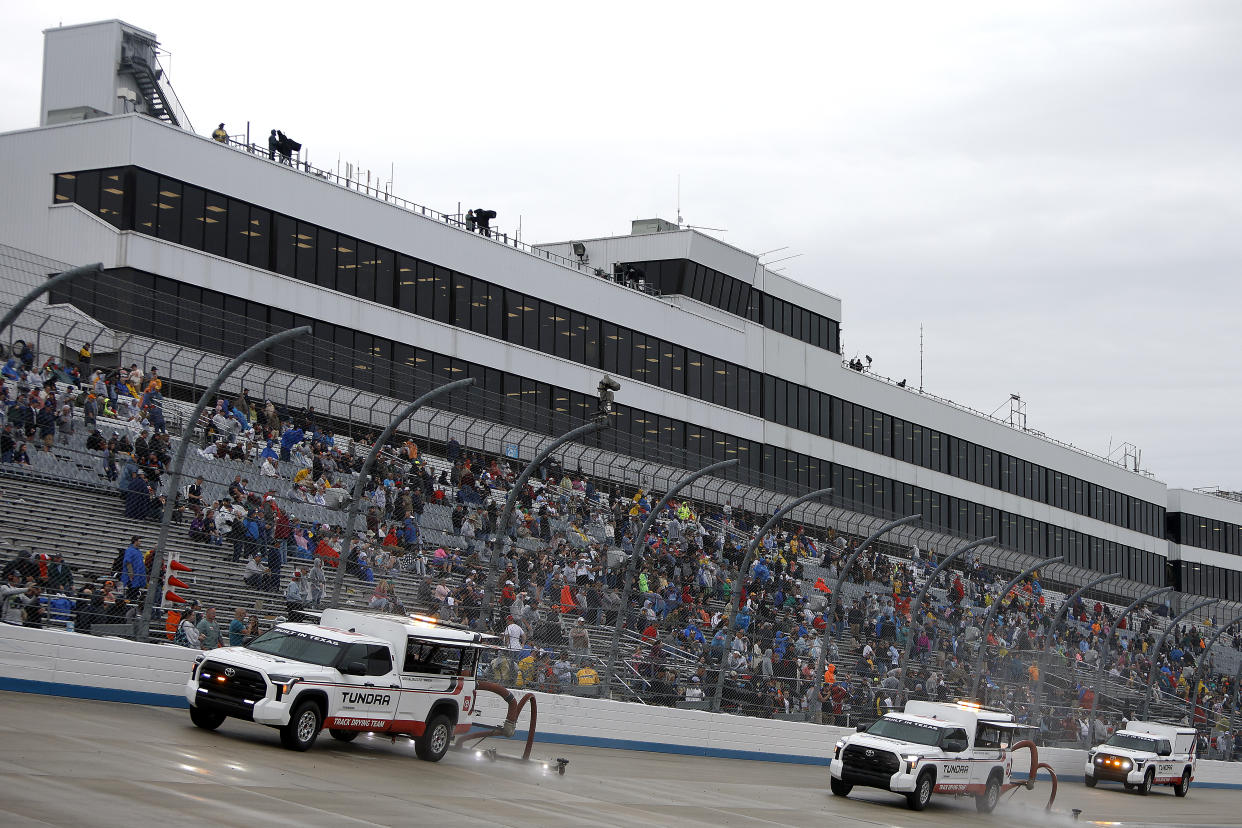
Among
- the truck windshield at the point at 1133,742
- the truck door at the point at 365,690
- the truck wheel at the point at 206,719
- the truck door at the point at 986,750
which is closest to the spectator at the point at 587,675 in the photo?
the truck door at the point at 986,750

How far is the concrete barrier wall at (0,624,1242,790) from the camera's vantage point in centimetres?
2150

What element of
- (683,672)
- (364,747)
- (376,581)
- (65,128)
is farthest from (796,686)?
(65,128)

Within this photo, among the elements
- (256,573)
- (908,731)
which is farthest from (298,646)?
(908,731)

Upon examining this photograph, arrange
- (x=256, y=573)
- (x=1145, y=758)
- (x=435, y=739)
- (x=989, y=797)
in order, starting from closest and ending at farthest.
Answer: (x=435, y=739) → (x=256, y=573) → (x=989, y=797) → (x=1145, y=758)

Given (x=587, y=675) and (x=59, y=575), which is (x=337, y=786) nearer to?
(x=59, y=575)

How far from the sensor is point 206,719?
20.2 meters

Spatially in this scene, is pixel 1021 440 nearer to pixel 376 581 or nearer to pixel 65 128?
pixel 65 128

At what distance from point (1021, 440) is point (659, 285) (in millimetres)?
27211

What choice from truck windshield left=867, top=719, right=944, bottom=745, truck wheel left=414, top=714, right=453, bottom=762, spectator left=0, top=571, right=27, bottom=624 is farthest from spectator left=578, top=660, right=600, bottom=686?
spectator left=0, top=571, right=27, bottom=624

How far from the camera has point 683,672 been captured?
31.3 meters

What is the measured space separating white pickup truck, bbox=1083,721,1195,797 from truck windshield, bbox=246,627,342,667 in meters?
25.8

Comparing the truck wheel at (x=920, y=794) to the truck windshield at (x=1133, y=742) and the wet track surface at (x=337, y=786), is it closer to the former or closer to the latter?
the wet track surface at (x=337, y=786)

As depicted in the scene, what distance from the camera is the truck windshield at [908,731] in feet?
86.2

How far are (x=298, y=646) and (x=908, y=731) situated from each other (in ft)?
37.5
